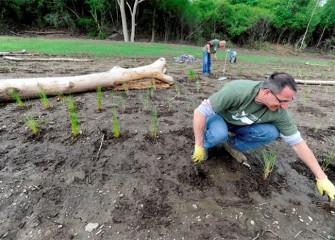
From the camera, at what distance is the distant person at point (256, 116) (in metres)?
1.86

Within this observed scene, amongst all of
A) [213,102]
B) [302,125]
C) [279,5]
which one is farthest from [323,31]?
[213,102]

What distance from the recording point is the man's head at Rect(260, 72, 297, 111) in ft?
5.84

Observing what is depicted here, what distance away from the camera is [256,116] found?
2.17m

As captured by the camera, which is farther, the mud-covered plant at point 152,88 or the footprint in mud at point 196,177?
the mud-covered plant at point 152,88

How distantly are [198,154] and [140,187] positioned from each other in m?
0.67

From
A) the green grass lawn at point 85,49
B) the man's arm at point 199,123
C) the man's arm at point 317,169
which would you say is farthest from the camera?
the green grass lawn at point 85,49

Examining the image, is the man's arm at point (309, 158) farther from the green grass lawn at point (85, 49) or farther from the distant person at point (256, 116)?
the green grass lawn at point (85, 49)

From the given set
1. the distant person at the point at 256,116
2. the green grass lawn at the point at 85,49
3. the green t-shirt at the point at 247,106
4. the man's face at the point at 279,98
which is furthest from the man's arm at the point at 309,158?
the green grass lawn at the point at 85,49

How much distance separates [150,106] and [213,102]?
1.97 meters

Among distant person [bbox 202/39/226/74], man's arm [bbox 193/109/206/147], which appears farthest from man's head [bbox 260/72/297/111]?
distant person [bbox 202/39/226/74]

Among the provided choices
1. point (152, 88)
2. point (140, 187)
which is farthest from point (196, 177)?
point (152, 88)

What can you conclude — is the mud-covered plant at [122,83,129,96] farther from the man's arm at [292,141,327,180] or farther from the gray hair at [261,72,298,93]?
the man's arm at [292,141,327,180]

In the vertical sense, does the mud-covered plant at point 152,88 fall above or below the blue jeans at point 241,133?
below

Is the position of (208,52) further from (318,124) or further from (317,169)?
(317,169)
